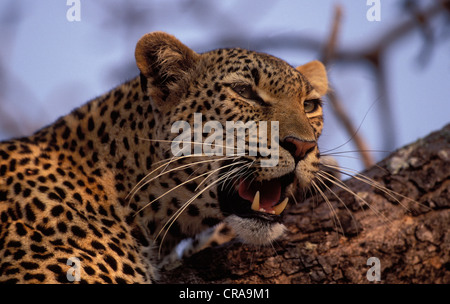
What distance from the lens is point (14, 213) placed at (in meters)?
4.55

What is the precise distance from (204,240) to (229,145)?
63.0 inches

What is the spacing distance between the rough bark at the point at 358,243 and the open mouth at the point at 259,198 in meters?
0.48

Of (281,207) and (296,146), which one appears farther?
(281,207)

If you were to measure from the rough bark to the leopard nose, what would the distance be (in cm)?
102

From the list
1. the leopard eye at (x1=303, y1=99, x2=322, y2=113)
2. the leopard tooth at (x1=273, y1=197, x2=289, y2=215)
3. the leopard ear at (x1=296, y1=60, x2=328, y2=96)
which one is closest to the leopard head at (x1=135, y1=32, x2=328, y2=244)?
the leopard tooth at (x1=273, y1=197, x2=289, y2=215)

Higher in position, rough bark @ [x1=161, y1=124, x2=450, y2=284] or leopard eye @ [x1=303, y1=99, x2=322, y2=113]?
leopard eye @ [x1=303, y1=99, x2=322, y2=113]

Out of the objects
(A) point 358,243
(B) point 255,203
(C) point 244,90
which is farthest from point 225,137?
(A) point 358,243

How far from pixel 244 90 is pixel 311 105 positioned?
2.69ft

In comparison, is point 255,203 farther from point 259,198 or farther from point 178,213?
point 178,213

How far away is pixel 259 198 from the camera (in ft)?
15.9

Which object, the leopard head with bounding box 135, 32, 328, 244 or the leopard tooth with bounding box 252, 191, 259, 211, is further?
the leopard tooth with bounding box 252, 191, 259, 211

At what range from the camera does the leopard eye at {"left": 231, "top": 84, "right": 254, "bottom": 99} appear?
5.05 metres

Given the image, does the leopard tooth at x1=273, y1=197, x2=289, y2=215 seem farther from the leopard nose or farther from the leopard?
the leopard nose
